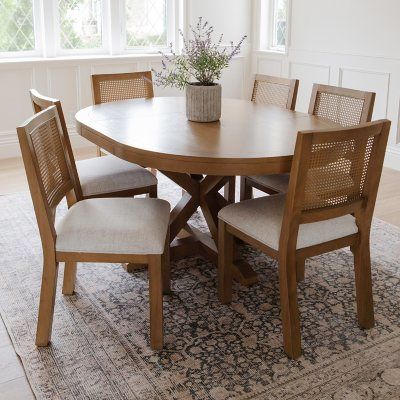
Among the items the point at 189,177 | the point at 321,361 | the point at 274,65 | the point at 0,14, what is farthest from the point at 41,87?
the point at 321,361

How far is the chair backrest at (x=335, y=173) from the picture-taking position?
1.93m

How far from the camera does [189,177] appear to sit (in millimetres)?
2855

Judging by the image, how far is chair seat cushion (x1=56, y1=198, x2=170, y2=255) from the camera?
83.0 inches

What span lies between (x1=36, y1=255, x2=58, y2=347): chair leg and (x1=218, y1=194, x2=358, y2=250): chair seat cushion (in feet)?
2.35

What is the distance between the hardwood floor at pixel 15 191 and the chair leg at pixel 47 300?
0.12 metres

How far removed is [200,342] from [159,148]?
2.61 feet

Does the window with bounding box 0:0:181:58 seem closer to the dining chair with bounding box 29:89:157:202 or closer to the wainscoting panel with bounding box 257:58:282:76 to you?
the wainscoting panel with bounding box 257:58:282:76

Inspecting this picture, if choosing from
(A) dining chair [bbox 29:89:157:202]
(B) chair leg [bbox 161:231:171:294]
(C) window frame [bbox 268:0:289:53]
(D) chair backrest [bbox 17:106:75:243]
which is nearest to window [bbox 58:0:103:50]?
(C) window frame [bbox 268:0:289:53]

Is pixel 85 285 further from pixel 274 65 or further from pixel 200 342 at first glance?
pixel 274 65

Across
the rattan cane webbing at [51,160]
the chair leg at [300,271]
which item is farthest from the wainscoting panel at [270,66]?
the rattan cane webbing at [51,160]

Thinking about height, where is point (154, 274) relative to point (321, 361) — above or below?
above

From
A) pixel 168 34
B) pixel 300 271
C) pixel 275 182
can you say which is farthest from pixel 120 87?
pixel 168 34

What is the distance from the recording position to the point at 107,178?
2834 millimetres

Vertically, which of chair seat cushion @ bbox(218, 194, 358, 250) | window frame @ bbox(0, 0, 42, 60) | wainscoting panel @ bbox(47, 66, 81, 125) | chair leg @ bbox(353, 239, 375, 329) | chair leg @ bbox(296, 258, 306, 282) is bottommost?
chair leg @ bbox(296, 258, 306, 282)
